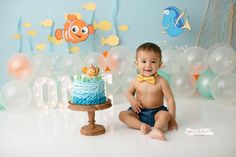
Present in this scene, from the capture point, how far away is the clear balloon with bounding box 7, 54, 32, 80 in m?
3.28

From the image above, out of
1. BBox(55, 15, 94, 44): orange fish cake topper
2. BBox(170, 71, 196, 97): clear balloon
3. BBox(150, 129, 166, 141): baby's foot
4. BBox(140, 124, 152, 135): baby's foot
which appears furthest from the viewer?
BBox(55, 15, 94, 44): orange fish cake topper

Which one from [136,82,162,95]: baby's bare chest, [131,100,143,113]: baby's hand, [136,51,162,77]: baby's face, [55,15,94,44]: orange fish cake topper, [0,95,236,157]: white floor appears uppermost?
[55,15,94,44]: orange fish cake topper

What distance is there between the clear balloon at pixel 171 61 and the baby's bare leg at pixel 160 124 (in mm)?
960

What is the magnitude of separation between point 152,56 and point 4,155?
1.14 m

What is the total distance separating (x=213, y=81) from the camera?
3.19 meters

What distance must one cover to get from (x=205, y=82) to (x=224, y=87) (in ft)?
1.15

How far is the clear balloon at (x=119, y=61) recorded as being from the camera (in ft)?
11.3

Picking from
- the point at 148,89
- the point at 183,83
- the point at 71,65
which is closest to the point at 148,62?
the point at 148,89

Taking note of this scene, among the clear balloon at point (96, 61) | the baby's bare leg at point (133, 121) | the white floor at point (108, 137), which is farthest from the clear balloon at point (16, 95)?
the baby's bare leg at point (133, 121)

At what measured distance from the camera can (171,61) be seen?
136 inches

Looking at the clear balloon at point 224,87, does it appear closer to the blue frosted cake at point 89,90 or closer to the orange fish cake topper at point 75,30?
the blue frosted cake at point 89,90

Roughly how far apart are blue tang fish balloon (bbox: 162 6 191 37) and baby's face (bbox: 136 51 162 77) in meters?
1.23

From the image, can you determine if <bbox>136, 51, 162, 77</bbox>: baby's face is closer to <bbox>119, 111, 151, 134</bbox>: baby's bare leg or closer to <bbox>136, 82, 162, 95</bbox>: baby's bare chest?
<bbox>136, 82, 162, 95</bbox>: baby's bare chest

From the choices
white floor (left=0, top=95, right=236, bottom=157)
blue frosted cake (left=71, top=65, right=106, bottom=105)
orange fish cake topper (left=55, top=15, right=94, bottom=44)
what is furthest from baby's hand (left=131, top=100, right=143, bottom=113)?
orange fish cake topper (left=55, top=15, right=94, bottom=44)
